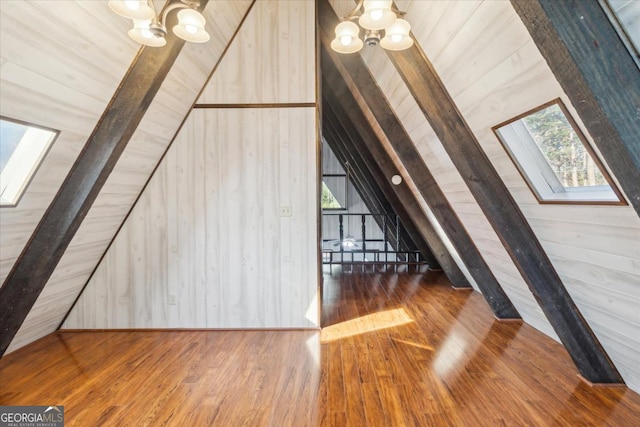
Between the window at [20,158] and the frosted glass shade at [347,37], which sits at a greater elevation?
the frosted glass shade at [347,37]

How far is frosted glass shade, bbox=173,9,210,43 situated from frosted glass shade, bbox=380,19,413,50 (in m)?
0.95

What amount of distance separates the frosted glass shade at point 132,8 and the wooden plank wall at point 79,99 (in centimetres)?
27

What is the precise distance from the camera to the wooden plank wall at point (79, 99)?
1.42 m

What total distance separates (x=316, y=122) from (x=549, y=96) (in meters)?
1.86

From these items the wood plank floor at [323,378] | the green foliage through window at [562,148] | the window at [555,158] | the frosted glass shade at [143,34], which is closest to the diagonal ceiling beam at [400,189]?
the wood plank floor at [323,378]

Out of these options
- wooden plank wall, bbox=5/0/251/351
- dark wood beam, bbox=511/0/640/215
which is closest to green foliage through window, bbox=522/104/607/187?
dark wood beam, bbox=511/0/640/215

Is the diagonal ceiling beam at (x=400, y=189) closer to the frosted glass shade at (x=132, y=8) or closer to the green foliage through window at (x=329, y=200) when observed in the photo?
the frosted glass shade at (x=132, y=8)

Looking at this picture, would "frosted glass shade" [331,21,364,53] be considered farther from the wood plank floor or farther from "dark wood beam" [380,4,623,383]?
the wood plank floor

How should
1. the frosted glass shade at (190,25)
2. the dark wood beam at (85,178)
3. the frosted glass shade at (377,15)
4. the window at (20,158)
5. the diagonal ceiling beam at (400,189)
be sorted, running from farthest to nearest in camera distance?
the diagonal ceiling beam at (400,189), the dark wood beam at (85,178), the window at (20,158), the frosted glass shade at (190,25), the frosted glass shade at (377,15)

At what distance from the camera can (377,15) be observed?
1.48 metres

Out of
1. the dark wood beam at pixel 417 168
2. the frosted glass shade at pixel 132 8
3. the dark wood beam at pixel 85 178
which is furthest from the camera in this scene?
the dark wood beam at pixel 417 168

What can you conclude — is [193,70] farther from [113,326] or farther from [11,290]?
[113,326]

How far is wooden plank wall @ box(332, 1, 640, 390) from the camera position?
1.38 metres

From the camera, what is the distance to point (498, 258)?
9.00ft
